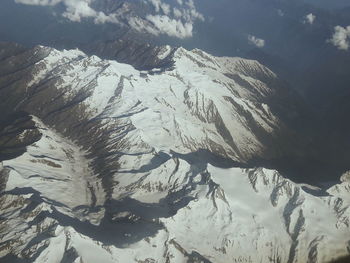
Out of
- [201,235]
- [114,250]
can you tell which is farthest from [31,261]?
[201,235]

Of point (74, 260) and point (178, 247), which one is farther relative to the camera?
point (178, 247)

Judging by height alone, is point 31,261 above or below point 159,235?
below

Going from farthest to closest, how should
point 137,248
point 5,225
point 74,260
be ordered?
point 5,225
point 137,248
point 74,260

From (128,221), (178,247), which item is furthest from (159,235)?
(128,221)

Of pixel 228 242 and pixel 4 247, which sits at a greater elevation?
pixel 228 242

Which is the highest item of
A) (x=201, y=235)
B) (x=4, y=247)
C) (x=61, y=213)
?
(x=201, y=235)

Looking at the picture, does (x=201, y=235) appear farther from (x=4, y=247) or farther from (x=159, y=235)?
(x=4, y=247)

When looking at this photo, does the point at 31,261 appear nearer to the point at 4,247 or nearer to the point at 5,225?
the point at 4,247

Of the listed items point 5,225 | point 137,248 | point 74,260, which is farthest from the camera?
point 5,225

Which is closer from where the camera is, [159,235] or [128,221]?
[159,235]
